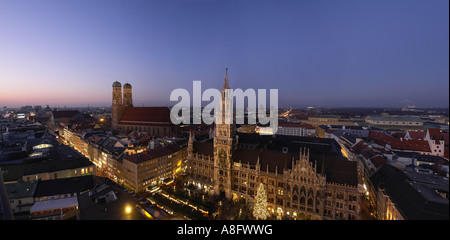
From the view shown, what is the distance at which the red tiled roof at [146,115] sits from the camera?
104 m

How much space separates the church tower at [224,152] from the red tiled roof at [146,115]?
206ft

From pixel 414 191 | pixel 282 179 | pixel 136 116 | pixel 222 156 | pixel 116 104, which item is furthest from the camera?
pixel 116 104

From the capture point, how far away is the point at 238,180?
150ft

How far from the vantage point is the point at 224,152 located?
47.7m

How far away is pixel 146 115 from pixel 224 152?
7831 cm

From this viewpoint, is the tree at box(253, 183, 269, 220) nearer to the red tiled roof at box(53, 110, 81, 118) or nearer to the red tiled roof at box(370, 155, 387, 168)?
the red tiled roof at box(370, 155, 387, 168)

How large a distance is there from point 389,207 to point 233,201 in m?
30.8

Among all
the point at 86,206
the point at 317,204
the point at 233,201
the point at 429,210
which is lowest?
the point at 233,201

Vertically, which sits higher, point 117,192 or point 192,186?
point 117,192

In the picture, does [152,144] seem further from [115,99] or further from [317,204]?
[115,99]

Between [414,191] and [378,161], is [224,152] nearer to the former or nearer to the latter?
[414,191]

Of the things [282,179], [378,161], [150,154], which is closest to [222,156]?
[282,179]

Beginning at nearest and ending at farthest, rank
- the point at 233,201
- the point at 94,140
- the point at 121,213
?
the point at 121,213, the point at 233,201, the point at 94,140

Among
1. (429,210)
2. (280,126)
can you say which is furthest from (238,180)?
(280,126)
